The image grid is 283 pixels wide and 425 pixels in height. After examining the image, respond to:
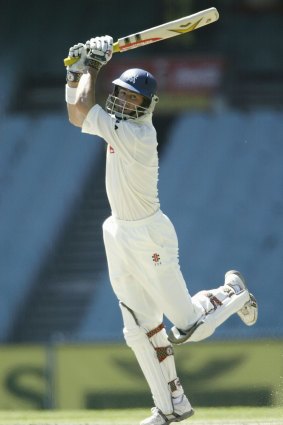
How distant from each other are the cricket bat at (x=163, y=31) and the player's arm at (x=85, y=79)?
24 centimetres

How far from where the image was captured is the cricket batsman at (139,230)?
17.4ft

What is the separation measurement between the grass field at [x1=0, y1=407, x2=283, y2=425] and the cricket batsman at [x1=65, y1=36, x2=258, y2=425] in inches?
17.1

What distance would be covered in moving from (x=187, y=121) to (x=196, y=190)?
816mm

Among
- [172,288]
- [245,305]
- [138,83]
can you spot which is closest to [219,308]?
[245,305]

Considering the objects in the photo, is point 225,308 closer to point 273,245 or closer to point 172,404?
point 172,404

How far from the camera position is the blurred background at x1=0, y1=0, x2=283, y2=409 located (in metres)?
12.3

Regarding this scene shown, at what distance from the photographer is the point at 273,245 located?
12.5 meters

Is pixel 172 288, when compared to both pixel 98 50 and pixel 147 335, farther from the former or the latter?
pixel 98 50

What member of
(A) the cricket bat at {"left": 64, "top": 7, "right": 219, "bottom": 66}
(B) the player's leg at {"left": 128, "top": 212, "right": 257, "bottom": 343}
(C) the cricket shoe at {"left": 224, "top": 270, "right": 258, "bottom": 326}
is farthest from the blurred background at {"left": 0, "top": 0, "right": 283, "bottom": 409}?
(A) the cricket bat at {"left": 64, "top": 7, "right": 219, "bottom": 66}

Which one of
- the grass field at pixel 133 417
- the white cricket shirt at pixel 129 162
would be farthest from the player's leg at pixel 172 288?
the grass field at pixel 133 417

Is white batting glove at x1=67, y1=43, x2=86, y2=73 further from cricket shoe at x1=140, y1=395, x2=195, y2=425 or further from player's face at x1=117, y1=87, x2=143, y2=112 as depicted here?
cricket shoe at x1=140, y1=395, x2=195, y2=425

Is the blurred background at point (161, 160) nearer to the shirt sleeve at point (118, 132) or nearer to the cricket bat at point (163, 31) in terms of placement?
the cricket bat at point (163, 31)

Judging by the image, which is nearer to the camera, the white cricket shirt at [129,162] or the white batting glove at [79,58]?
the white cricket shirt at [129,162]

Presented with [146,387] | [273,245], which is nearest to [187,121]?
[273,245]
